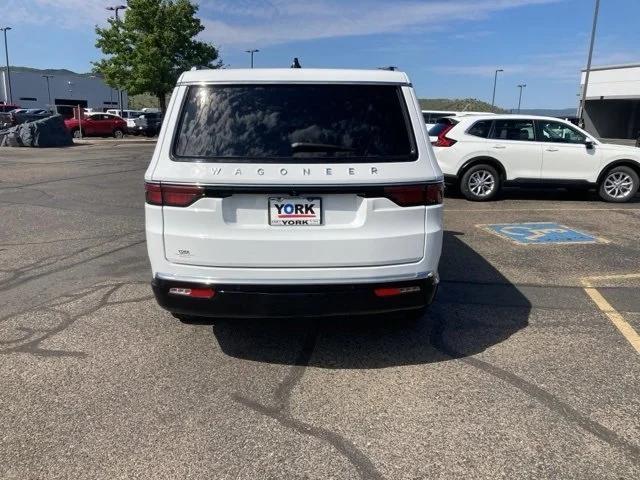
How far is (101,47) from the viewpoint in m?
37.6

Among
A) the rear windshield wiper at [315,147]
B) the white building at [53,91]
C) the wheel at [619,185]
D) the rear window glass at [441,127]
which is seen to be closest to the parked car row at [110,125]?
the rear window glass at [441,127]

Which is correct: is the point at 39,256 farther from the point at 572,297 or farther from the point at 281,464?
the point at 572,297

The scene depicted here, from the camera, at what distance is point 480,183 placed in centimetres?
1106

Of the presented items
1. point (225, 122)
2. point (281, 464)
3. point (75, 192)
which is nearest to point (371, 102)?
point (225, 122)

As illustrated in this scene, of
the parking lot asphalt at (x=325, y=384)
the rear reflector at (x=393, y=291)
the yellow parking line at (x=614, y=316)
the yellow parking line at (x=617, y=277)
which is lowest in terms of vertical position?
the parking lot asphalt at (x=325, y=384)

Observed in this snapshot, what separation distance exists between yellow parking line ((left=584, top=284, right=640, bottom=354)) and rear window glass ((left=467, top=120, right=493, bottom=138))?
5.85 metres

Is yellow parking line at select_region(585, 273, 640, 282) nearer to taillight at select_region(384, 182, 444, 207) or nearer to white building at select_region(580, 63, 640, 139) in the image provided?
taillight at select_region(384, 182, 444, 207)

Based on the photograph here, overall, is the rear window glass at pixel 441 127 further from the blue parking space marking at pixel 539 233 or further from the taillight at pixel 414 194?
the taillight at pixel 414 194

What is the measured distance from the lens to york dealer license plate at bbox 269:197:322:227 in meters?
3.29

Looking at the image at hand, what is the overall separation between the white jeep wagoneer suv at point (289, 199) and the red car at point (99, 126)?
111 ft

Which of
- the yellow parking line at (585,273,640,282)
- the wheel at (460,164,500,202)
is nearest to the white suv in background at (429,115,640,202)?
→ the wheel at (460,164,500,202)

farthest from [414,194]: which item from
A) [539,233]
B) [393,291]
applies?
[539,233]

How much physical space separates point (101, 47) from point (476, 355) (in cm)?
3992

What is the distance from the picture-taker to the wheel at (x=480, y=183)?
35.9 ft
